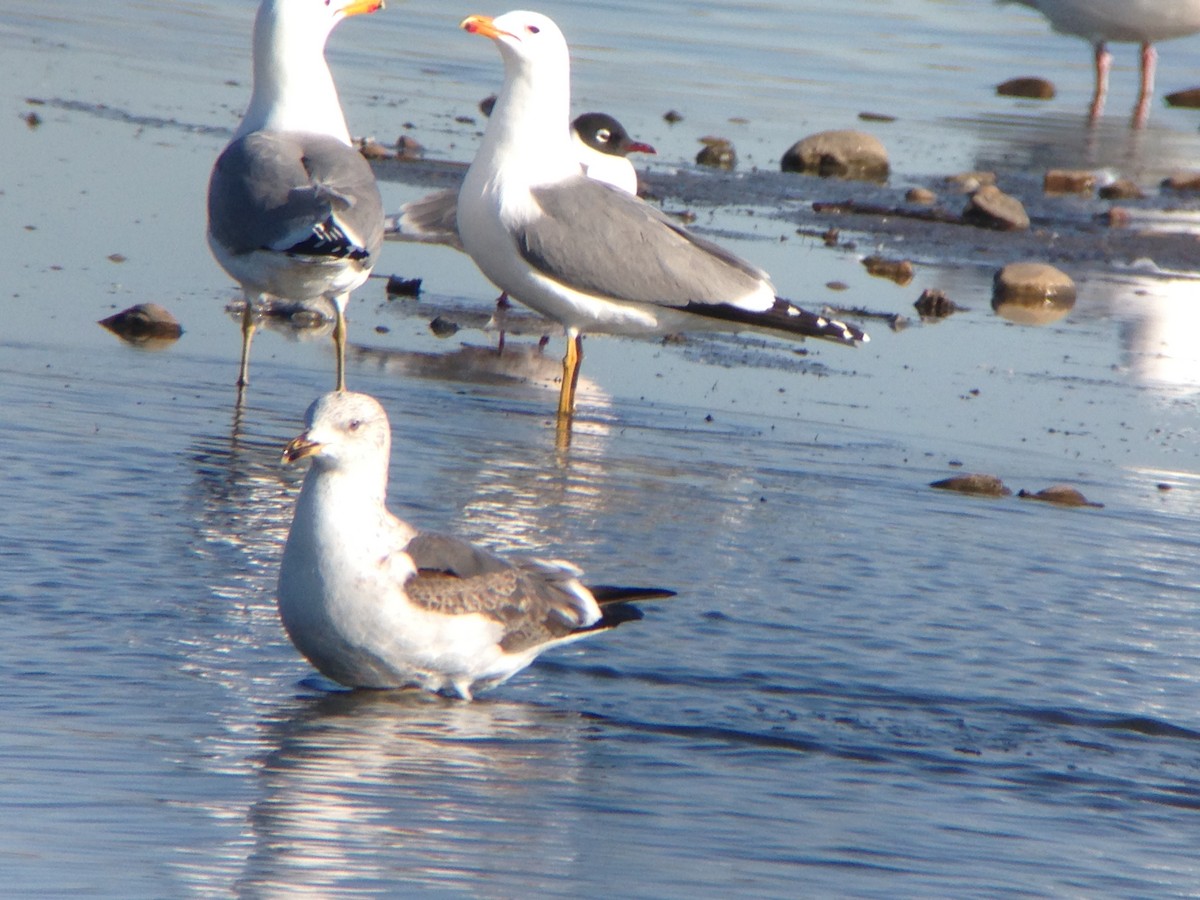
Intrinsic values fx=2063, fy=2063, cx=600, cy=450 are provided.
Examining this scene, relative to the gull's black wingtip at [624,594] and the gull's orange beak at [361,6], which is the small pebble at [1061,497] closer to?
the gull's black wingtip at [624,594]

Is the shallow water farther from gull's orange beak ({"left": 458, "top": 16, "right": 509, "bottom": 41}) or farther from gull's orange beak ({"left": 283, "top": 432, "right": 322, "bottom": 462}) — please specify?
gull's orange beak ({"left": 458, "top": 16, "right": 509, "bottom": 41})

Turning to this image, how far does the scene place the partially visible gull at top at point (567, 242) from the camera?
8344 mm

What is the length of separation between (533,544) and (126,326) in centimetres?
295

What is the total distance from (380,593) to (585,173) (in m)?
5.13

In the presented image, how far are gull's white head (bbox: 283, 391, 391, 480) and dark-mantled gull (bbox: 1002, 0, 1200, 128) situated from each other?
14254 mm

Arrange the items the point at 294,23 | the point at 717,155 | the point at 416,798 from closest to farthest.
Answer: the point at 416,798
the point at 294,23
the point at 717,155

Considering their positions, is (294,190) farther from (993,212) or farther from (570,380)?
(993,212)

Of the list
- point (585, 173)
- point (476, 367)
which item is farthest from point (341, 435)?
point (585, 173)

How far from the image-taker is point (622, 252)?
27.9 ft

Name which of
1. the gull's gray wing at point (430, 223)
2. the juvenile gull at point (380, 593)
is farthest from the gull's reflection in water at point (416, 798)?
the gull's gray wing at point (430, 223)

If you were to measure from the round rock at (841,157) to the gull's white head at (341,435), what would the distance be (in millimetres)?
9508

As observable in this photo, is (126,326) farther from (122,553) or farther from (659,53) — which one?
(659,53)

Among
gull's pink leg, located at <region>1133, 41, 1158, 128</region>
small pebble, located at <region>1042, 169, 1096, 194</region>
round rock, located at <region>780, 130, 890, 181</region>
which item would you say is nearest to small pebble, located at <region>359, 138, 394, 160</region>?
round rock, located at <region>780, 130, 890, 181</region>

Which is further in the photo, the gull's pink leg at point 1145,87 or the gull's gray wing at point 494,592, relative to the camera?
the gull's pink leg at point 1145,87
